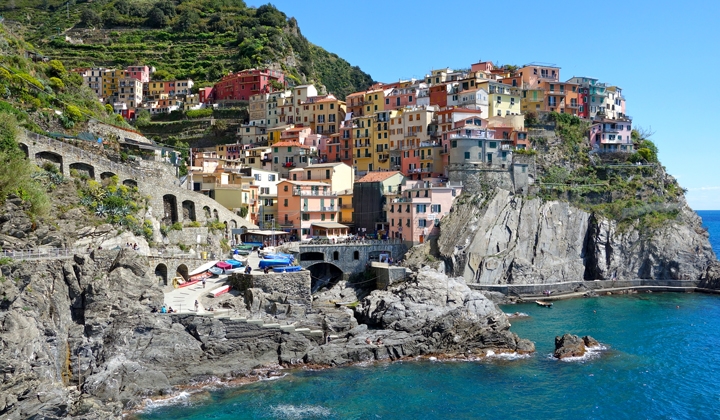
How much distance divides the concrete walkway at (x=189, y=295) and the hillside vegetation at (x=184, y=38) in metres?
63.8

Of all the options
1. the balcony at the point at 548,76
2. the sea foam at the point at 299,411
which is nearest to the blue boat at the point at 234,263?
the sea foam at the point at 299,411

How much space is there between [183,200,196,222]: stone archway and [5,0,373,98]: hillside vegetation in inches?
2142

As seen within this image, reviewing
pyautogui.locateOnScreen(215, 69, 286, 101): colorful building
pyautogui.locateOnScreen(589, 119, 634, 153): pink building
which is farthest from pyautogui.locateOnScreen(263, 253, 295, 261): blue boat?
pyautogui.locateOnScreen(215, 69, 286, 101): colorful building

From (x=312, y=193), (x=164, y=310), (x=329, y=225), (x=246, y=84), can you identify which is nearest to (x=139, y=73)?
(x=246, y=84)

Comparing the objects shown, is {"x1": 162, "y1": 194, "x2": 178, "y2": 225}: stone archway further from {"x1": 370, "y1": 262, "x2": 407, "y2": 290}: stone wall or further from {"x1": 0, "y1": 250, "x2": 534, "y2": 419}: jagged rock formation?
{"x1": 370, "y1": 262, "x2": 407, "y2": 290}: stone wall

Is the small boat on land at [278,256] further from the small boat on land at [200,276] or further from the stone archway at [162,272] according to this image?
the stone archway at [162,272]

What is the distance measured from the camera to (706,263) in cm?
6059

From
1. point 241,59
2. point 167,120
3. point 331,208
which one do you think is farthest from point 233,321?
point 241,59

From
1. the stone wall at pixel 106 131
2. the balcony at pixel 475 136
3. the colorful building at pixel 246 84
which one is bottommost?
the stone wall at pixel 106 131

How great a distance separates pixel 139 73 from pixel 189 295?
73.7m

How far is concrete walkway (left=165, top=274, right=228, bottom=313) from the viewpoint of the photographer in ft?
121

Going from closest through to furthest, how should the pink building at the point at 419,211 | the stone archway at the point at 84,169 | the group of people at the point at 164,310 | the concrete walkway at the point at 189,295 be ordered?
the group of people at the point at 164,310, the concrete walkway at the point at 189,295, the stone archway at the point at 84,169, the pink building at the point at 419,211

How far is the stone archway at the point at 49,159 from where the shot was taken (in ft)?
135

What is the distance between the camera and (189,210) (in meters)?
50.6
